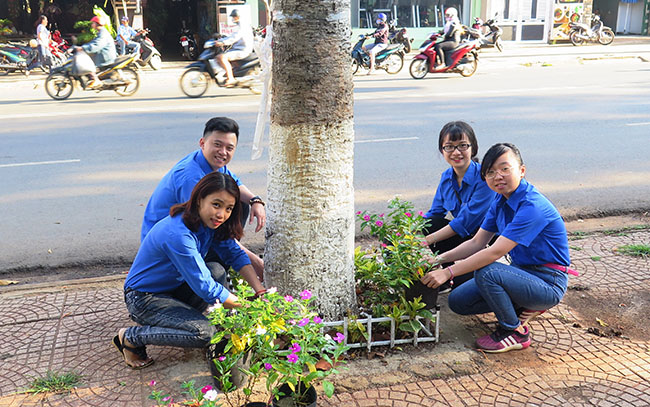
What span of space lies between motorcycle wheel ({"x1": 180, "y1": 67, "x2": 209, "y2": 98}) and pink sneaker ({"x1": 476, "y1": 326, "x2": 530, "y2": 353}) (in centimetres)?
1019

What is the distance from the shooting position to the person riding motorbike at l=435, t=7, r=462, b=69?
1483 cm

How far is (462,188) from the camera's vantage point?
12.8ft

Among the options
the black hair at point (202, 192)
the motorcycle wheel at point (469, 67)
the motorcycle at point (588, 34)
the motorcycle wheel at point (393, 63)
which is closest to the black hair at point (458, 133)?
the black hair at point (202, 192)

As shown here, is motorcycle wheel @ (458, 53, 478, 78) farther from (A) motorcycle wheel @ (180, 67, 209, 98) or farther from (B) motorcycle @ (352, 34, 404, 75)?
(A) motorcycle wheel @ (180, 67, 209, 98)

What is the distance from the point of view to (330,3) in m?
2.93

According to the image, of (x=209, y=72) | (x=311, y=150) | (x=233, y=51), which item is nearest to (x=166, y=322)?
(x=311, y=150)

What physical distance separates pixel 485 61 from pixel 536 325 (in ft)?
56.5

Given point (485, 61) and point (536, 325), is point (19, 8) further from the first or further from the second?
point (536, 325)

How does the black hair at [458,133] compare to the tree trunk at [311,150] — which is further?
the black hair at [458,133]

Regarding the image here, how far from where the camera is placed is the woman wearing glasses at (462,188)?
3.73m

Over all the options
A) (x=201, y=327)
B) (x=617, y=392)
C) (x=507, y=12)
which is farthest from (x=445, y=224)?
(x=507, y=12)

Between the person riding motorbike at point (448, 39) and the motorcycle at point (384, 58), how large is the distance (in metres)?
1.52

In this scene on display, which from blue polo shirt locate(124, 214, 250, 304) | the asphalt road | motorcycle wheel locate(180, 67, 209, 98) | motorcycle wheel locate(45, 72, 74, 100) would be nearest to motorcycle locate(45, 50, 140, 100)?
motorcycle wheel locate(45, 72, 74, 100)

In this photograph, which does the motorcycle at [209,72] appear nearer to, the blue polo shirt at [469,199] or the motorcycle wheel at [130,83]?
the motorcycle wheel at [130,83]
